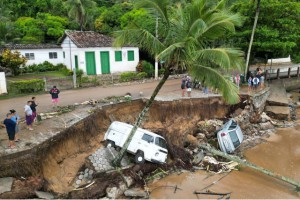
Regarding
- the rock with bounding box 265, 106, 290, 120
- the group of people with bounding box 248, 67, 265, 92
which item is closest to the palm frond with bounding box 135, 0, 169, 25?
the group of people with bounding box 248, 67, 265, 92

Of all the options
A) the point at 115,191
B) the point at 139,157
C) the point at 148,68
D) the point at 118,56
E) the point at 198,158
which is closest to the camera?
the point at 115,191

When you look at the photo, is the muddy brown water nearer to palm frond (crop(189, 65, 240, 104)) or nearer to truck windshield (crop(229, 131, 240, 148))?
truck windshield (crop(229, 131, 240, 148))

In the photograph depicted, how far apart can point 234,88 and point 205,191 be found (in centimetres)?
604

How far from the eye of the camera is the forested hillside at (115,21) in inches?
904

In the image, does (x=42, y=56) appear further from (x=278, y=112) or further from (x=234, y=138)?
(x=278, y=112)

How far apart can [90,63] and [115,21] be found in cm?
1383

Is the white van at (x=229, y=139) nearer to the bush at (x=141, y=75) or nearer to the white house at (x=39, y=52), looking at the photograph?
the bush at (x=141, y=75)

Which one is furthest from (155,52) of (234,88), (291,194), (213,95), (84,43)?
(84,43)

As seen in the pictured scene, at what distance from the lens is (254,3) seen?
23.9 m

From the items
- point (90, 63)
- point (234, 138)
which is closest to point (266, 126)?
point (234, 138)

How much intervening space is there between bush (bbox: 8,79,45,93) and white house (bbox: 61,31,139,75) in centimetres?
693

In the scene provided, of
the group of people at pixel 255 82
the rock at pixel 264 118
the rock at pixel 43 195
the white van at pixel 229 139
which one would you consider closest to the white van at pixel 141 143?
the rock at pixel 43 195

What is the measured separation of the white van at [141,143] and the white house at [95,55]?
624 inches

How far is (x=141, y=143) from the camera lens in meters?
13.2
